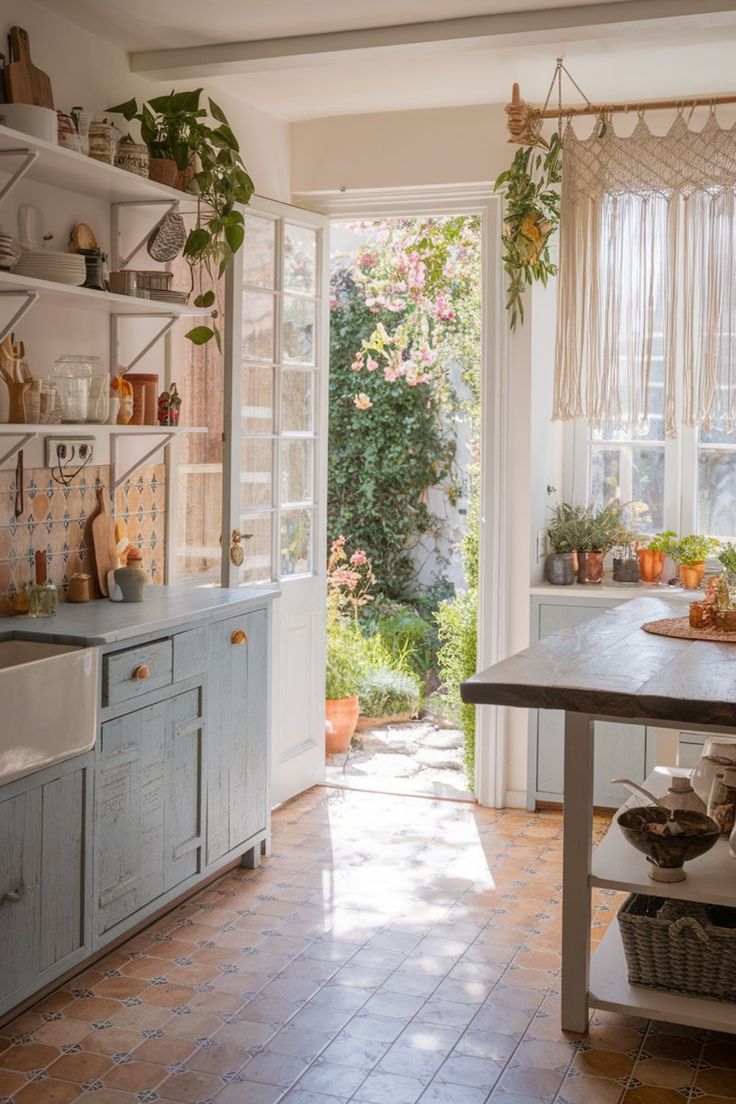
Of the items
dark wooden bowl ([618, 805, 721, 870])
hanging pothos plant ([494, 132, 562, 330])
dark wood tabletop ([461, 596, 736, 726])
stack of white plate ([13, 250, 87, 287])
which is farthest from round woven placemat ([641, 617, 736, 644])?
stack of white plate ([13, 250, 87, 287])

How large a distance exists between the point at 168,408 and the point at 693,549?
2270 mm

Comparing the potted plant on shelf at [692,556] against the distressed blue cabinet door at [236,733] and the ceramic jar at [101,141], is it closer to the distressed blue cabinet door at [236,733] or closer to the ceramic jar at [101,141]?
the distressed blue cabinet door at [236,733]

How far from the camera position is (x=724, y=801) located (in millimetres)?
3270

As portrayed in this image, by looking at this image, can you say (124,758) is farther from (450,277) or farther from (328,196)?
(450,277)

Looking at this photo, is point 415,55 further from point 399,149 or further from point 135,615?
point 135,615

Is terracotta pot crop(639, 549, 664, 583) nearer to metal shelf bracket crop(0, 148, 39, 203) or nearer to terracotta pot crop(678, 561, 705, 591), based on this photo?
terracotta pot crop(678, 561, 705, 591)

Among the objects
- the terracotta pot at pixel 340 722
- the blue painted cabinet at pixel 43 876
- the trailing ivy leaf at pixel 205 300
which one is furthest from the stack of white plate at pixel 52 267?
the terracotta pot at pixel 340 722

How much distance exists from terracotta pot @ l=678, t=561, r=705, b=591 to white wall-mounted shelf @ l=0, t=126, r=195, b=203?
2.46 m

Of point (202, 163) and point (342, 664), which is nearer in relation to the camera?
point (202, 163)

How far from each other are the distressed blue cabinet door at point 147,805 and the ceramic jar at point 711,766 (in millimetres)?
1506

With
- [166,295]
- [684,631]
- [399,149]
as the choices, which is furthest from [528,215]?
[684,631]

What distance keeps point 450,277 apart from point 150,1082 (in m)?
5.49

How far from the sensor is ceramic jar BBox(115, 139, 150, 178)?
12.6ft

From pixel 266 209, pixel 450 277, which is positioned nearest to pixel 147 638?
pixel 266 209
